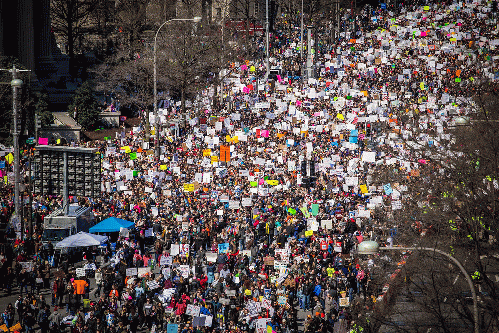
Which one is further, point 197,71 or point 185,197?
point 197,71

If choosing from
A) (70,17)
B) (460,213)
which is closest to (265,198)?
(460,213)

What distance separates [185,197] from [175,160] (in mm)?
3904

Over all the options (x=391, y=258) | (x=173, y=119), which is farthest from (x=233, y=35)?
(x=391, y=258)

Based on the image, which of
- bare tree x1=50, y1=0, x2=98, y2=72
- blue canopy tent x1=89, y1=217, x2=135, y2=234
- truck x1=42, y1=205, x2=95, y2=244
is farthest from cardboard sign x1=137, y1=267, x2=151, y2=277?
bare tree x1=50, y1=0, x2=98, y2=72

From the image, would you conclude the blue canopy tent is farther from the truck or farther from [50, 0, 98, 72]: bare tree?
→ [50, 0, 98, 72]: bare tree

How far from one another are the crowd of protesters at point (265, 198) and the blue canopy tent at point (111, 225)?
0.48m

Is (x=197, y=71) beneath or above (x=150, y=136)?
above

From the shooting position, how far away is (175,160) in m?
36.0

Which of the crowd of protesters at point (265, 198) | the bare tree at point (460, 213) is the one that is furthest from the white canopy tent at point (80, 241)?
the bare tree at point (460, 213)

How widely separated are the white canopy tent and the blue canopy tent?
1.42 metres

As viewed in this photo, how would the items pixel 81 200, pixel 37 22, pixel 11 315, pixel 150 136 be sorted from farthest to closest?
pixel 37 22, pixel 150 136, pixel 81 200, pixel 11 315

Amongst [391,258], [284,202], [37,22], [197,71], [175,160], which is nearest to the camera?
[391,258]

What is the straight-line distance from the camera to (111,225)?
2911 centimetres

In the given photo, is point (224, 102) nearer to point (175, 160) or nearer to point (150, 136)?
point (150, 136)
